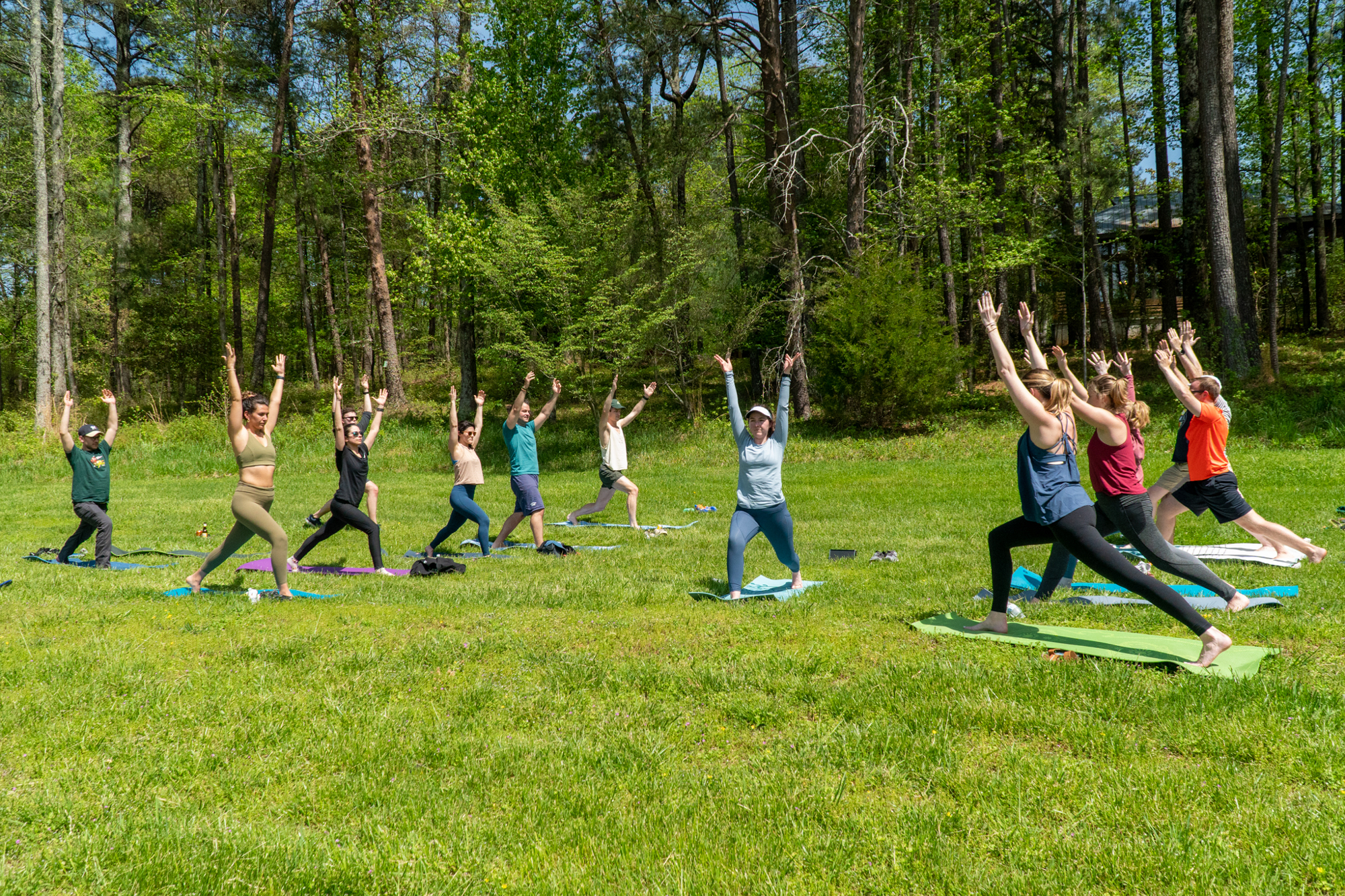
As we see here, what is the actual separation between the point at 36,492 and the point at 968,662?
21.3 meters

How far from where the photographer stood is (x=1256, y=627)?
5.91 m

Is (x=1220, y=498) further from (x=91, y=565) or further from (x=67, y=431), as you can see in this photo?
(x=67, y=431)

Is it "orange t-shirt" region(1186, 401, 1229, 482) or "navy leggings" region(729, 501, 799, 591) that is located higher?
"orange t-shirt" region(1186, 401, 1229, 482)

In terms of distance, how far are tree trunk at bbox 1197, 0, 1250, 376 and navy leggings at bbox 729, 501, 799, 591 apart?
1949cm

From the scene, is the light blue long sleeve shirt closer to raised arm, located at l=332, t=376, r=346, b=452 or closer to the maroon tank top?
the maroon tank top

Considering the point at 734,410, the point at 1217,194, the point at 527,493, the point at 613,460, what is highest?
the point at 1217,194

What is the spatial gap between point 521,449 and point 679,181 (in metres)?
21.6

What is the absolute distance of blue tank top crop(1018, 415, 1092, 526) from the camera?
5.53 metres

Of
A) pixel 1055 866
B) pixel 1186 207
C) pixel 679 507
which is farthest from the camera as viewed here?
pixel 1186 207

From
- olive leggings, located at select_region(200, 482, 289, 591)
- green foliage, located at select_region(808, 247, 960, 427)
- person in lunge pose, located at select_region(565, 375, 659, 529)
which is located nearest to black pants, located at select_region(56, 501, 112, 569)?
olive leggings, located at select_region(200, 482, 289, 591)

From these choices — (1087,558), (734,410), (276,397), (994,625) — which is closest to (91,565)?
(276,397)

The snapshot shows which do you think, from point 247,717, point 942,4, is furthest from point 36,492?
point 942,4

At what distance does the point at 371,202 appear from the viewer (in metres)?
27.0

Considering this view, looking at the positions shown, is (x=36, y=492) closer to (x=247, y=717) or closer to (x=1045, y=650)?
(x=247, y=717)
